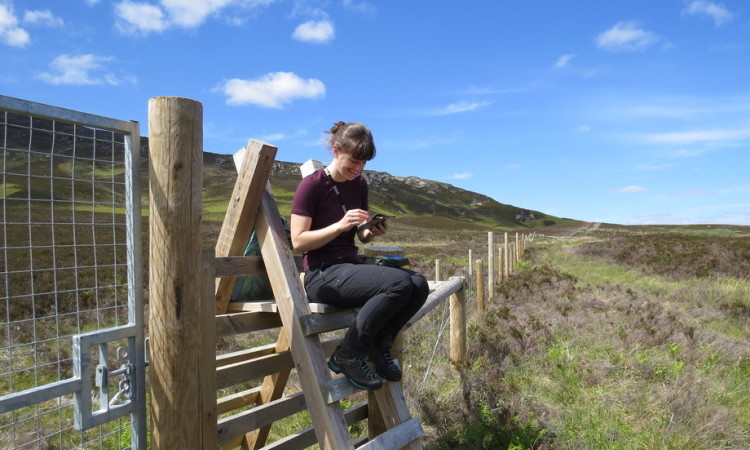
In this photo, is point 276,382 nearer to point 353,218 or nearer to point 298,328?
point 298,328

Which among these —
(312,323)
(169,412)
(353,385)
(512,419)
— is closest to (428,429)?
(512,419)

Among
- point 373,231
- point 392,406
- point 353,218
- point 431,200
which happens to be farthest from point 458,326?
point 431,200

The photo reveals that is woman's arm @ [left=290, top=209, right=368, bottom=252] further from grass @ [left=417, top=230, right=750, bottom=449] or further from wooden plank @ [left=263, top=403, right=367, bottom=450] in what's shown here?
grass @ [left=417, top=230, right=750, bottom=449]

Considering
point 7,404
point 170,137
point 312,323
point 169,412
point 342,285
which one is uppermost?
point 170,137

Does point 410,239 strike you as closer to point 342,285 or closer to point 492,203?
point 342,285

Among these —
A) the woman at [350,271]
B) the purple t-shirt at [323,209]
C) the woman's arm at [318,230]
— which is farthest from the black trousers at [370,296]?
the woman's arm at [318,230]

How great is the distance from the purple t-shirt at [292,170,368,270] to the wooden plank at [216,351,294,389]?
0.74 meters

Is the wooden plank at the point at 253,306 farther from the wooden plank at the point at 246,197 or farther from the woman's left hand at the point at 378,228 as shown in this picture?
the woman's left hand at the point at 378,228

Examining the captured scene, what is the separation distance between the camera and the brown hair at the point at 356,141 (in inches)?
124

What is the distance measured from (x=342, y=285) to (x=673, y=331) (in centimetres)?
646

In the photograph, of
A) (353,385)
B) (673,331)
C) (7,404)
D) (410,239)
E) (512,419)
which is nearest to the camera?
(7,404)

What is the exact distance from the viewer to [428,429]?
4.70 metres

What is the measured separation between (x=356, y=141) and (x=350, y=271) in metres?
0.77

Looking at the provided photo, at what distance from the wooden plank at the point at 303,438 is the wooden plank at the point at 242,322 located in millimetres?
796
